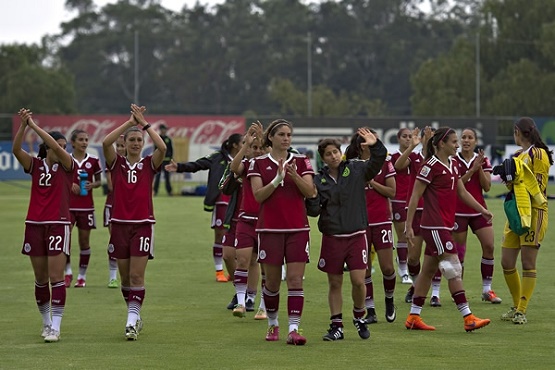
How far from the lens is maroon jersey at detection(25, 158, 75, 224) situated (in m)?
12.7

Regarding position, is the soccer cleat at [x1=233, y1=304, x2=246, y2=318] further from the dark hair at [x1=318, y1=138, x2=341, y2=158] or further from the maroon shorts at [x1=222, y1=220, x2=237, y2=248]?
the dark hair at [x1=318, y1=138, x2=341, y2=158]

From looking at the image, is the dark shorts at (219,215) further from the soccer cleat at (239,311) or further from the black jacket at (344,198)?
the black jacket at (344,198)

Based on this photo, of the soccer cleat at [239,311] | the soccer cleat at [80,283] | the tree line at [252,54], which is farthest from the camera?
the tree line at [252,54]

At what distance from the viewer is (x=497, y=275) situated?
62.2 ft

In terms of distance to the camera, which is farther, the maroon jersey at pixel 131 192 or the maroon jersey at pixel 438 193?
the maroon jersey at pixel 438 193

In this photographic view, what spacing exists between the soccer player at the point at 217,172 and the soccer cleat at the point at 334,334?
3.13 metres

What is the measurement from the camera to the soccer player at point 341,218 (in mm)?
12328

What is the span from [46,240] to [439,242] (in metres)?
3.84

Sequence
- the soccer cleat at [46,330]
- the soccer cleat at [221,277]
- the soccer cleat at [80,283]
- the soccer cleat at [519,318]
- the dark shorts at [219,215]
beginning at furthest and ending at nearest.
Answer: the soccer cleat at [221,277]
the soccer cleat at [80,283]
the dark shorts at [219,215]
the soccer cleat at [519,318]
the soccer cleat at [46,330]

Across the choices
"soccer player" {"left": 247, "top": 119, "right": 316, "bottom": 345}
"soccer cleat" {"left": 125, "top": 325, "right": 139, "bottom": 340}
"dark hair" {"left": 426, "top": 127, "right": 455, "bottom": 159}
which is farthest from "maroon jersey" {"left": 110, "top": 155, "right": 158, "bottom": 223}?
"dark hair" {"left": 426, "top": 127, "right": 455, "bottom": 159}

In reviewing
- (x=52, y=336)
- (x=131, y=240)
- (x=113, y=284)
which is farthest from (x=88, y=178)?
(x=52, y=336)

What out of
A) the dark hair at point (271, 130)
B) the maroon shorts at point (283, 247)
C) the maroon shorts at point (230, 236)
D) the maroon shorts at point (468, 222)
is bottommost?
the maroon shorts at point (230, 236)

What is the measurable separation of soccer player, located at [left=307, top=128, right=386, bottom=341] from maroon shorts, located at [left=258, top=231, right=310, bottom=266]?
23cm

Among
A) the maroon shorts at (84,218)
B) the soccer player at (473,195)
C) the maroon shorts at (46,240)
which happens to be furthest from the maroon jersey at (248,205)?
the maroon shorts at (84,218)
